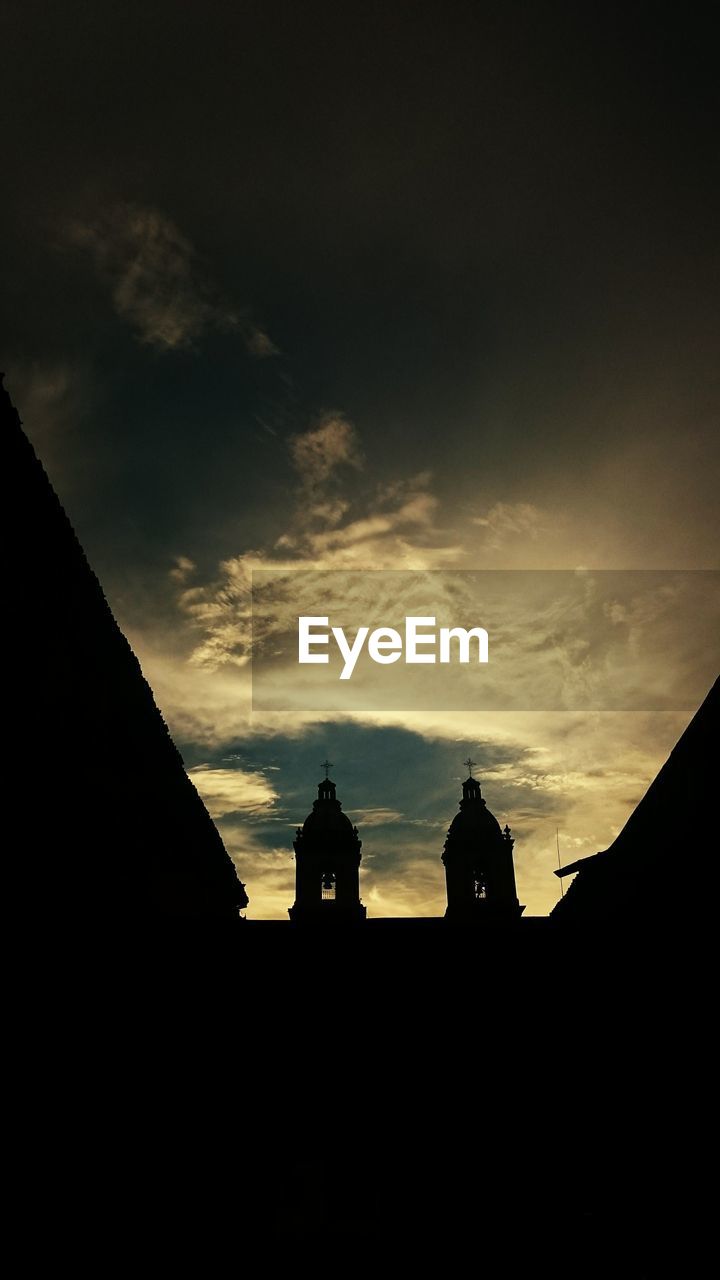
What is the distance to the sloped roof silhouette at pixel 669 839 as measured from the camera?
3.85 m

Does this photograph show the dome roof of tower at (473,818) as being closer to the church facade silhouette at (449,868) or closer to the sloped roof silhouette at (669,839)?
the church facade silhouette at (449,868)

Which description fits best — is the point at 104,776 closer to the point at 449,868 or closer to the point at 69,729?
the point at 69,729

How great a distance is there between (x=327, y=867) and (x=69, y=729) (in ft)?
81.5

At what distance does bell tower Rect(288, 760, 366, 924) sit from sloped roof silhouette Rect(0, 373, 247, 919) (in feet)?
69.6

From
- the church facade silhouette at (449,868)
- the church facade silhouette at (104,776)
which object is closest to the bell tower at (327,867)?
the church facade silhouette at (449,868)

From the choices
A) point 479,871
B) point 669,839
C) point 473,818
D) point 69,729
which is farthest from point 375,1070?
point 473,818

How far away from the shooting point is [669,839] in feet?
14.3

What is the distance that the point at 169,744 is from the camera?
257 inches

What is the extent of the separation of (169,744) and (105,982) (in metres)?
2.34

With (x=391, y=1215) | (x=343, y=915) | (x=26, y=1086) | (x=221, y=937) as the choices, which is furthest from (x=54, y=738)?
(x=343, y=915)

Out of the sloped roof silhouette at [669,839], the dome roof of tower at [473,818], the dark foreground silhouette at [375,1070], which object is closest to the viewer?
the sloped roof silhouette at [669,839]

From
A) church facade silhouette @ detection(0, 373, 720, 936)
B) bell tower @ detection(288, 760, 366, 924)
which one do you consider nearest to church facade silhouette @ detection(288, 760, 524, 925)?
bell tower @ detection(288, 760, 366, 924)

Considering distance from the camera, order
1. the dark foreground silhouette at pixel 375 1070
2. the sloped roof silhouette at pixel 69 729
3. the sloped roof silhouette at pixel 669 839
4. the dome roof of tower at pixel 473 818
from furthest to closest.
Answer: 1. the dome roof of tower at pixel 473 818
2. the dark foreground silhouette at pixel 375 1070
3. the sloped roof silhouette at pixel 669 839
4. the sloped roof silhouette at pixel 69 729

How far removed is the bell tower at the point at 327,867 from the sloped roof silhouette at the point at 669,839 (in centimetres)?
2181
